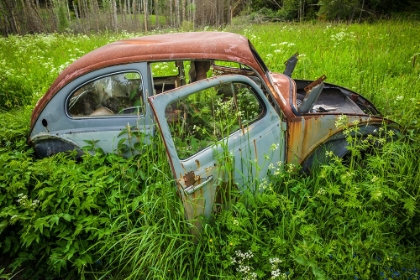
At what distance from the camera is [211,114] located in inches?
99.6

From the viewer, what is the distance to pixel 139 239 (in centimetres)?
235

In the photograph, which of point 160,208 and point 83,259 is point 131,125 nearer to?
point 160,208

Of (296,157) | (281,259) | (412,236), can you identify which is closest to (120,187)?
(281,259)

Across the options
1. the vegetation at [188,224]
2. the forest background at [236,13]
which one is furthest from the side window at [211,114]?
the forest background at [236,13]

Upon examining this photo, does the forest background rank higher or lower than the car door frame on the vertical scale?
higher

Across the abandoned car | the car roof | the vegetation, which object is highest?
the car roof

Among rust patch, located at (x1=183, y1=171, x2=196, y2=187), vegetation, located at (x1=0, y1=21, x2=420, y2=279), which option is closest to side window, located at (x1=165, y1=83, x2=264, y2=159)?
rust patch, located at (x1=183, y1=171, x2=196, y2=187)

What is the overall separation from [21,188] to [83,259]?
0.86m

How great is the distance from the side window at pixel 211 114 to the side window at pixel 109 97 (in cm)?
54

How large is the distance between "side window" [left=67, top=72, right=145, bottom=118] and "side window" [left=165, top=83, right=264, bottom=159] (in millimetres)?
539

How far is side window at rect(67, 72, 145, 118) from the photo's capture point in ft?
9.05

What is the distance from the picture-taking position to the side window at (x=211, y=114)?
2.35 m

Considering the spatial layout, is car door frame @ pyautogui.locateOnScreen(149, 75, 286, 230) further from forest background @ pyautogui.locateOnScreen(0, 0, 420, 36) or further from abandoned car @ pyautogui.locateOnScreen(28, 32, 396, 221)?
forest background @ pyautogui.locateOnScreen(0, 0, 420, 36)

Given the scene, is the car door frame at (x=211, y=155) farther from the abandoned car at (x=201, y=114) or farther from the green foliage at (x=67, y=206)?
the green foliage at (x=67, y=206)
